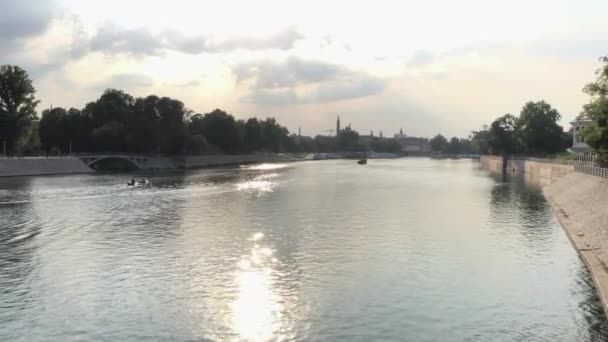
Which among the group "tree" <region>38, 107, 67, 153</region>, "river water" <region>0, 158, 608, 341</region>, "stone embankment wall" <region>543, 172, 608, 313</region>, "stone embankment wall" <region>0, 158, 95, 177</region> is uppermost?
"tree" <region>38, 107, 67, 153</region>

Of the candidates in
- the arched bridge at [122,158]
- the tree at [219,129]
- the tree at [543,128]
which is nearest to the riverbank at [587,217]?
the tree at [543,128]

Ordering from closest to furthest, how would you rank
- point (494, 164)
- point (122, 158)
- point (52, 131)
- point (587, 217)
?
point (587, 217), point (122, 158), point (52, 131), point (494, 164)

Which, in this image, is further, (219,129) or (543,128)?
(219,129)

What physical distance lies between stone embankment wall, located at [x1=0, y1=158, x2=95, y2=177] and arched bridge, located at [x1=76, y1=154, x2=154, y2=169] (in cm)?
340

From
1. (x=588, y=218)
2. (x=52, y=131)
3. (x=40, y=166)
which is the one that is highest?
(x=52, y=131)

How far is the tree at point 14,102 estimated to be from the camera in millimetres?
120500

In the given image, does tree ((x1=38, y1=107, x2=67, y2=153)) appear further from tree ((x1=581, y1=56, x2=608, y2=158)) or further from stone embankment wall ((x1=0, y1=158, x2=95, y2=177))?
tree ((x1=581, y1=56, x2=608, y2=158))

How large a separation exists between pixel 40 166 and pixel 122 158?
1262 inches

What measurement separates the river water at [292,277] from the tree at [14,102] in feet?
247

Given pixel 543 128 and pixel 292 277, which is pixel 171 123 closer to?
pixel 543 128

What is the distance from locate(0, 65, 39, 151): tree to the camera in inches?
4744

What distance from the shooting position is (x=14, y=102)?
402 ft

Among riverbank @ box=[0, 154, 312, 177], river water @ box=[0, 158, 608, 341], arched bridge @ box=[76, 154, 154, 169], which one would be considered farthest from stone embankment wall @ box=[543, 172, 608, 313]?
arched bridge @ box=[76, 154, 154, 169]

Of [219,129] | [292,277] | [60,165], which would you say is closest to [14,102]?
[60,165]
